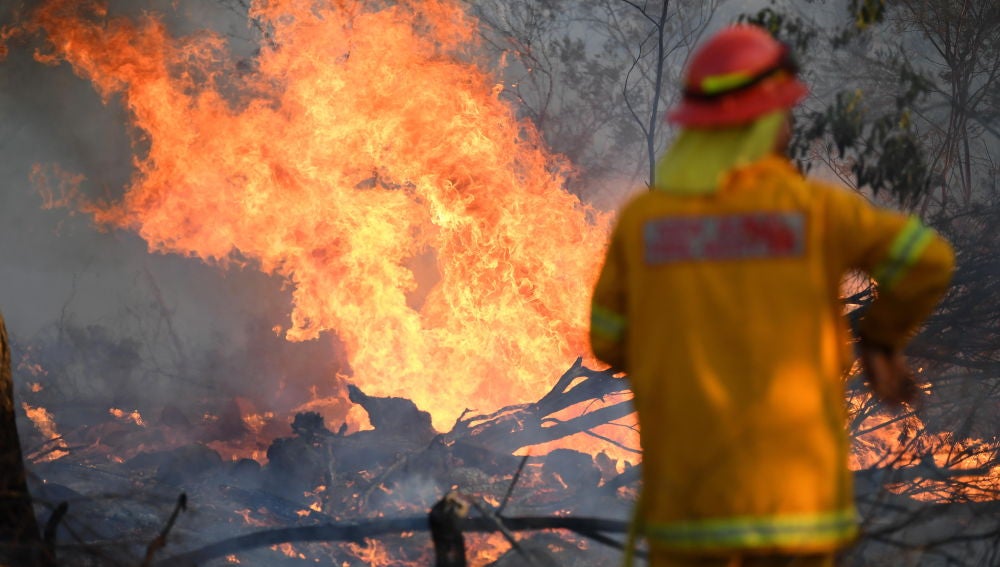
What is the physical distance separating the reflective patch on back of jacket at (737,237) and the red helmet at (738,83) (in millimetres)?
242

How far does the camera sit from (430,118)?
9.33m

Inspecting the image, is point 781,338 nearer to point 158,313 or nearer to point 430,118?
point 430,118

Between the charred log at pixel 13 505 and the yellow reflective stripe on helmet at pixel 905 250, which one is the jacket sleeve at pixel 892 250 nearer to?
the yellow reflective stripe on helmet at pixel 905 250

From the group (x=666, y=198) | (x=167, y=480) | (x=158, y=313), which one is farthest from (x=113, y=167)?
(x=666, y=198)

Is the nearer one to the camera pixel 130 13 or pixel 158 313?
pixel 130 13

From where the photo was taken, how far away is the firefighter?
1998mm

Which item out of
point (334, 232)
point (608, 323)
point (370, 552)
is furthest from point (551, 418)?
point (608, 323)

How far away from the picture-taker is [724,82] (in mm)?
2131

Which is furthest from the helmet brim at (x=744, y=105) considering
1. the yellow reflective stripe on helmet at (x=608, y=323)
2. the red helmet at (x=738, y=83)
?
the yellow reflective stripe on helmet at (x=608, y=323)

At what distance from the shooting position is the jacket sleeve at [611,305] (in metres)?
2.26

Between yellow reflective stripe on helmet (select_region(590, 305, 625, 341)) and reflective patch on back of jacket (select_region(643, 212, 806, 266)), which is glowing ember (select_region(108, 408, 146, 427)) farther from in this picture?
reflective patch on back of jacket (select_region(643, 212, 806, 266))

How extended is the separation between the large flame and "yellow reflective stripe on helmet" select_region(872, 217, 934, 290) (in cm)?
704

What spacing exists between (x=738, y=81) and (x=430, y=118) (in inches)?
291

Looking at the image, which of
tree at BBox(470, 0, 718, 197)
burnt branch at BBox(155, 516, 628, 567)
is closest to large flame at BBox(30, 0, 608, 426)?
tree at BBox(470, 0, 718, 197)
